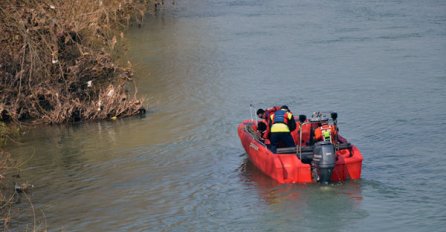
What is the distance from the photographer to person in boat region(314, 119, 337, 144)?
16.6m

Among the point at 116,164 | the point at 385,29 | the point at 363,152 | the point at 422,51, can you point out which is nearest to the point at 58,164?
the point at 116,164

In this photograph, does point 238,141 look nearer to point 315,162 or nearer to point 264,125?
point 264,125

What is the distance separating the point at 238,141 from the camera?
20828mm

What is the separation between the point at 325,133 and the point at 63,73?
7.90 meters

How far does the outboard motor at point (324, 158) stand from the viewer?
15922mm

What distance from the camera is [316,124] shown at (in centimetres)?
1783

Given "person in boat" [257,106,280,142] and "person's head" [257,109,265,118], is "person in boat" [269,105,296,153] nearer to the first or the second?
"person in boat" [257,106,280,142]

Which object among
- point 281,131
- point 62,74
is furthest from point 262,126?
point 62,74

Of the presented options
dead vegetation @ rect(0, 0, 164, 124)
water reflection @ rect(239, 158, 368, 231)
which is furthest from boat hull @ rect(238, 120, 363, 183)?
dead vegetation @ rect(0, 0, 164, 124)

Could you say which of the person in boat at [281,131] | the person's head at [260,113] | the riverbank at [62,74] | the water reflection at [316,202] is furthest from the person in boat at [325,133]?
the riverbank at [62,74]

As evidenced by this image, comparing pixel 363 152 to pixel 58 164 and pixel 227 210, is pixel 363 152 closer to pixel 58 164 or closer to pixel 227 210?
pixel 227 210

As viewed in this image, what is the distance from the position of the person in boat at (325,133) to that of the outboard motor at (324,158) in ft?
1.55

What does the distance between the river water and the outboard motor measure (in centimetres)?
45

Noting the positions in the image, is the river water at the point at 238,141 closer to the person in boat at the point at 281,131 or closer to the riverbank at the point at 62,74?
the riverbank at the point at 62,74
